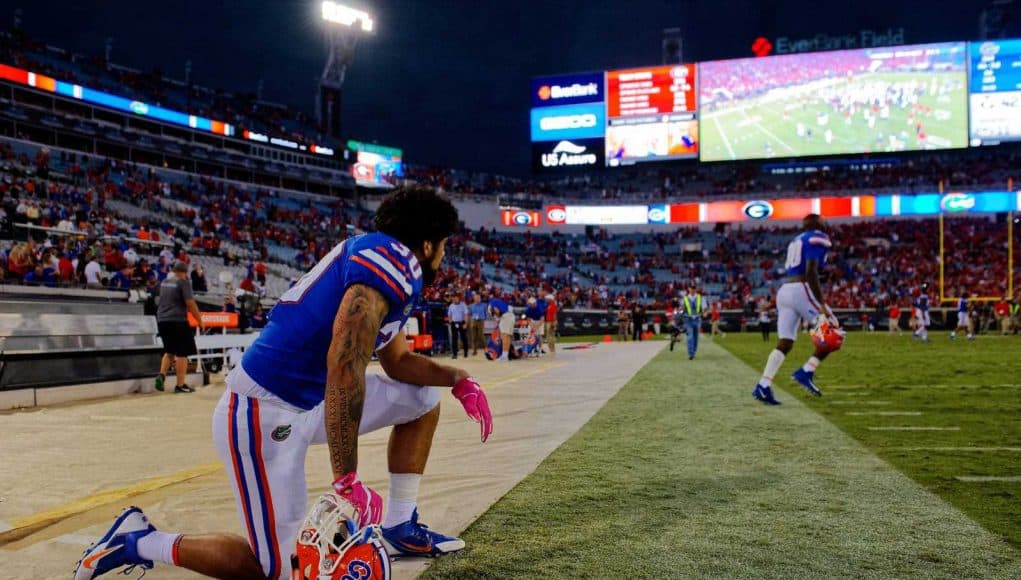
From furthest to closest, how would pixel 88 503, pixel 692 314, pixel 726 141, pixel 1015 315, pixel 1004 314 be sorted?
pixel 726 141 → pixel 1015 315 → pixel 1004 314 → pixel 692 314 → pixel 88 503

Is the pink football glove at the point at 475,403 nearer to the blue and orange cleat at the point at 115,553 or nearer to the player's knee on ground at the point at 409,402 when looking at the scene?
the player's knee on ground at the point at 409,402

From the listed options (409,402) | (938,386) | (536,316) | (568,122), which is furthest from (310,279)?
(568,122)

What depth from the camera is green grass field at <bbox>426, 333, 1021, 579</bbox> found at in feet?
9.65

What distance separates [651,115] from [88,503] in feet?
125

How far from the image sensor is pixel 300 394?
2.70 m

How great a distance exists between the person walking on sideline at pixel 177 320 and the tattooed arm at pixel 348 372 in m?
8.62

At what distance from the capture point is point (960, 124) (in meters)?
35.8

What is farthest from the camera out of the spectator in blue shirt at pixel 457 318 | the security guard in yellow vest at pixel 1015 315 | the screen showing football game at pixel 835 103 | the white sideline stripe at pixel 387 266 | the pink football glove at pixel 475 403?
the screen showing football game at pixel 835 103

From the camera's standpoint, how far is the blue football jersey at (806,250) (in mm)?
8188

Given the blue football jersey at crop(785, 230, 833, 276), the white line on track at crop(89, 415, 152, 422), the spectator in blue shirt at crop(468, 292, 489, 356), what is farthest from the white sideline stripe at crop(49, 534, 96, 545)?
the spectator in blue shirt at crop(468, 292, 489, 356)

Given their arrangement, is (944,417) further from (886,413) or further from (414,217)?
(414,217)

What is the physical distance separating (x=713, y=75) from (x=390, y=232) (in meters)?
39.4

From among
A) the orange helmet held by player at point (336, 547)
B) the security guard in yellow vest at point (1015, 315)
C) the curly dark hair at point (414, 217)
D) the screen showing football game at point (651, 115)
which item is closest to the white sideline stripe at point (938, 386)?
the curly dark hair at point (414, 217)

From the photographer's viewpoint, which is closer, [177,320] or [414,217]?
[414,217]
